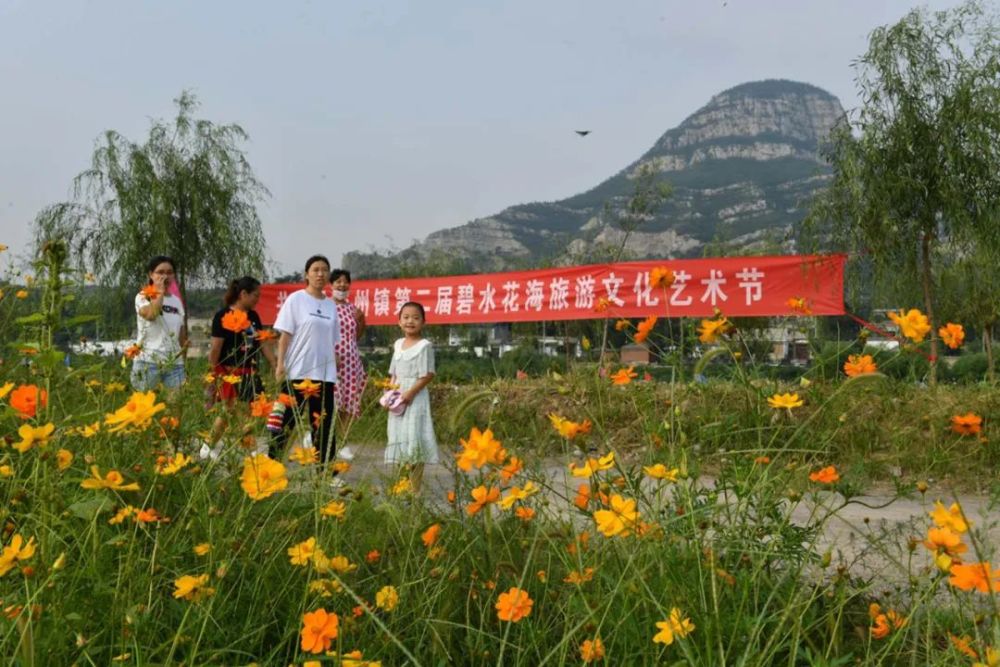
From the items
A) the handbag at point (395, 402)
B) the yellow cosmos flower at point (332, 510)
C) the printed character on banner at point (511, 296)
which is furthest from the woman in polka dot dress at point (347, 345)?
the printed character on banner at point (511, 296)

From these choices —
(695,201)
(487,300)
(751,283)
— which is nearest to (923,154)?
(751,283)

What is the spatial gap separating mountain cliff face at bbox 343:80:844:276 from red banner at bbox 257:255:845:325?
1769cm

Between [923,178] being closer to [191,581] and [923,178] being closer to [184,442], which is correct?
[184,442]

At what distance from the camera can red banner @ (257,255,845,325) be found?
7.79m

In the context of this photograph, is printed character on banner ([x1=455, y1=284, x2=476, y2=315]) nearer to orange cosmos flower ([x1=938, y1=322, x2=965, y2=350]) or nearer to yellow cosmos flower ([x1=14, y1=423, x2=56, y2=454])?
orange cosmos flower ([x1=938, y1=322, x2=965, y2=350])

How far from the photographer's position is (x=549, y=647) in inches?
57.2

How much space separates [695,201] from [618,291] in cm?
8898

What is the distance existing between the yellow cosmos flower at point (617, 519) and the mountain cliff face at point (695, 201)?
89.5ft

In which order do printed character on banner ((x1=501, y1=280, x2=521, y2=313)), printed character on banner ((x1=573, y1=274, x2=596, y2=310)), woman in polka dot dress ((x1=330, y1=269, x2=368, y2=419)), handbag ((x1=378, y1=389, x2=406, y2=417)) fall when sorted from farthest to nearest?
printed character on banner ((x1=501, y1=280, x2=521, y2=313)) < printed character on banner ((x1=573, y1=274, x2=596, y2=310)) < woman in polka dot dress ((x1=330, y1=269, x2=368, y2=419)) < handbag ((x1=378, y1=389, x2=406, y2=417))

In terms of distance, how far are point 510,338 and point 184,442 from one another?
2230 cm

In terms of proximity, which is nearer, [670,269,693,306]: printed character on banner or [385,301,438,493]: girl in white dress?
[385,301,438,493]: girl in white dress

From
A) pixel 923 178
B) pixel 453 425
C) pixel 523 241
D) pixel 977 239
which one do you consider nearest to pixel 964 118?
pixel 923 178

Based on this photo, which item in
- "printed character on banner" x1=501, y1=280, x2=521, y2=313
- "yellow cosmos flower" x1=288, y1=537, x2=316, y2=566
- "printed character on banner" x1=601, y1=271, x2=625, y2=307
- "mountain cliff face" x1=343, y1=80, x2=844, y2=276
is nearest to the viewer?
"yellow cosmos flower" x1=288, y1=537, x2=316, y2=566

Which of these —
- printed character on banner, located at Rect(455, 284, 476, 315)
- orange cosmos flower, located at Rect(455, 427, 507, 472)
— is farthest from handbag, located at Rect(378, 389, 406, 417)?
printed character on banner, located at Rect(455, 284, 476, 315)
